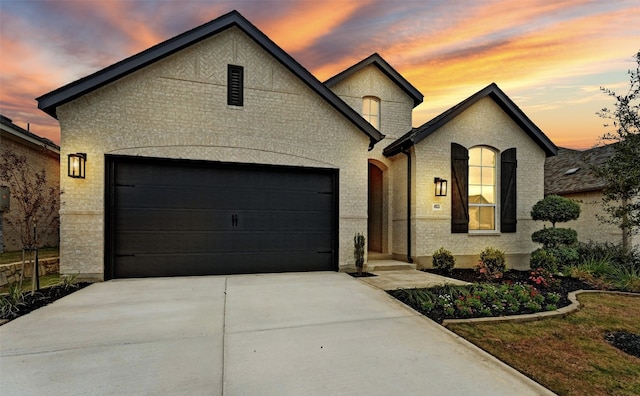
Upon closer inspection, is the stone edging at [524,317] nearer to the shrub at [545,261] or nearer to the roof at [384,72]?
the shrub at [545,261]

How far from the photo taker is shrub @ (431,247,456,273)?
27.7ft

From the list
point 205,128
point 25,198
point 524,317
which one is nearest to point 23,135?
point 25,198

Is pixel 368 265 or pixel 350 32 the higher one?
pixel 350 32

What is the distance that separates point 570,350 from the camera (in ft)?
11.1

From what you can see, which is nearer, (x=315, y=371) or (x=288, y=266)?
(x=315, y=371)

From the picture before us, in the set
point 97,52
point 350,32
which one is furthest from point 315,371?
point 97,52

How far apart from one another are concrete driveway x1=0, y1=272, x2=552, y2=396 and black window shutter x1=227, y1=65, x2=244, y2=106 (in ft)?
15.3

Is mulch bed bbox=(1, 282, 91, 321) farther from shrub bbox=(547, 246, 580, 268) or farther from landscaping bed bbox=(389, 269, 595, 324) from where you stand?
shrub bbox=(547, 246, 580, 268)

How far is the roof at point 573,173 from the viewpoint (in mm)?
12081

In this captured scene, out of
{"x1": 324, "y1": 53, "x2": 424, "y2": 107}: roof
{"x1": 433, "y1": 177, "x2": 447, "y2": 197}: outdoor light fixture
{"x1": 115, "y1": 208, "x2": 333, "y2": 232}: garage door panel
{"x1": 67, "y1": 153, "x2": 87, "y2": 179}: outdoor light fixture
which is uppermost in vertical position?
{"x1": 324, "y1": 53, "x2": 424, "y2": 107}: roof

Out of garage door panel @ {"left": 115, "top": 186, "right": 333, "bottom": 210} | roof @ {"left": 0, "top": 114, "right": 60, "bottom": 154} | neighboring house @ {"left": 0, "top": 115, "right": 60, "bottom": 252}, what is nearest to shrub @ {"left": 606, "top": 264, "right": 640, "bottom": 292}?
garage door panel @ {"left": 115, "top": 186, "right": 333, "bottom": 210}

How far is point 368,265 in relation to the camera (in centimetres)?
842

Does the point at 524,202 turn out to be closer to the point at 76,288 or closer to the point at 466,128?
the point at 466,128

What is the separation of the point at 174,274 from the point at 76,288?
1.79 meters
